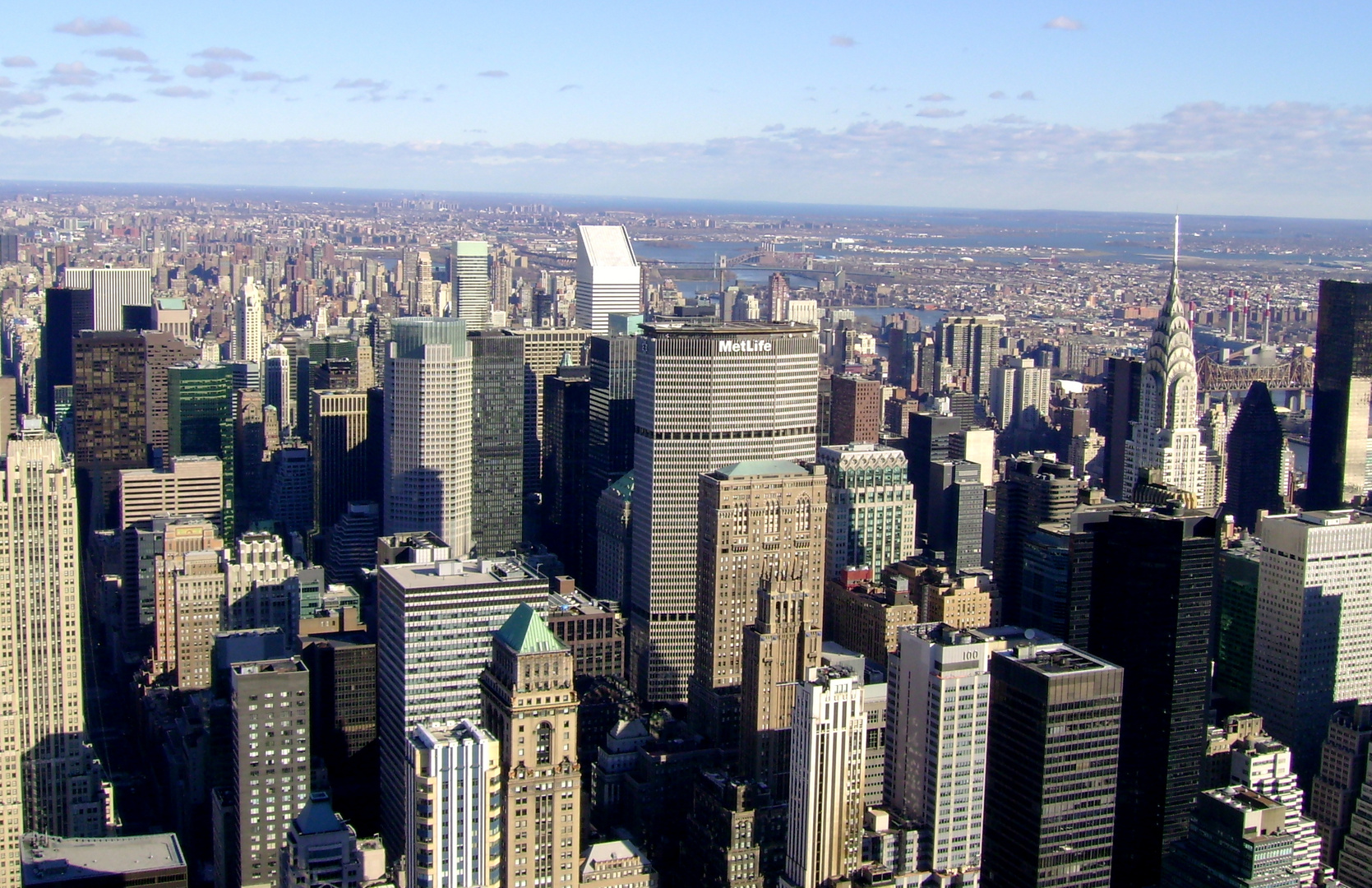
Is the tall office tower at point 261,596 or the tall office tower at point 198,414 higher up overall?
the tall office tower at point 198,414

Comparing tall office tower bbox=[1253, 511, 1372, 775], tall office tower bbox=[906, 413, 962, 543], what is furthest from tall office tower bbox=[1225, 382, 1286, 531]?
tall office tower bbox=[1253, 511, 1372, 775]

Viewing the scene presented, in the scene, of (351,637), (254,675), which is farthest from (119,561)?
(254,675)

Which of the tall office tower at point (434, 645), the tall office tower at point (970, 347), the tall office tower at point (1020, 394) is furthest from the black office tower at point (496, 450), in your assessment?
the tall office tower at point (970, 347)

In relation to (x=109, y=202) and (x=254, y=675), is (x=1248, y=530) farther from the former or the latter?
(x=109, y=202)

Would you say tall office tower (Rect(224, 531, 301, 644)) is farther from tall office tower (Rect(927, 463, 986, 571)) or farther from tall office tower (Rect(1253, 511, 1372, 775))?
tall office tower (Rect(1253, 511, 1372, 775))

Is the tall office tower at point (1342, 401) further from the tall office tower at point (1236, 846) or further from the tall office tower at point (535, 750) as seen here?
the tall office tower at point (535, 750)
